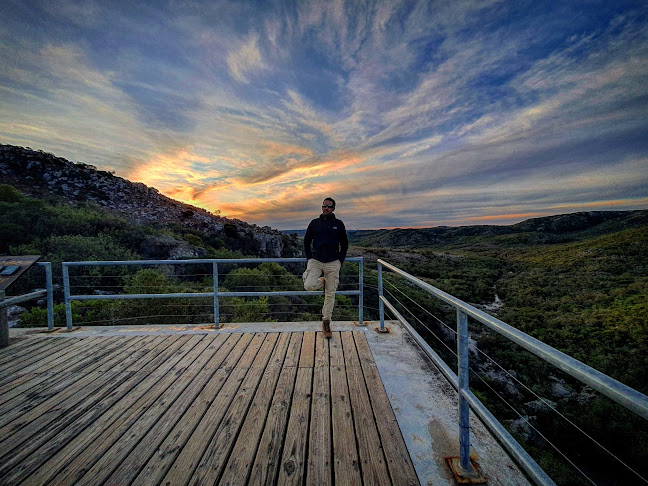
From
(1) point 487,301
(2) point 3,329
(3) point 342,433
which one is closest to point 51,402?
(2) point 3,329

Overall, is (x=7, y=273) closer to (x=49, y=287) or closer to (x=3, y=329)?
(x=49, y=287)

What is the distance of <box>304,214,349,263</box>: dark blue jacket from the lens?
3711 mm

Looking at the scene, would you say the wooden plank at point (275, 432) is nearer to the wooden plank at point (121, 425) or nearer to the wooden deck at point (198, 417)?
the wooden deck at point (198, 417)

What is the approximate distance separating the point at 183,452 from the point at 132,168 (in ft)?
50.8

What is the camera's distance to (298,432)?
6.53 feet

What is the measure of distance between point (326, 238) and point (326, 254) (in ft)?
0.73

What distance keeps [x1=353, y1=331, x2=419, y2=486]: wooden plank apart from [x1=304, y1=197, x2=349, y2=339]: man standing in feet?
3.60

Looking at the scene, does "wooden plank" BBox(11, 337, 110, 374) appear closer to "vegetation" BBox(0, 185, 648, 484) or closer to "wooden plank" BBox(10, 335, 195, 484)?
"wooden plank" BBox(10, 335, 195, 484)

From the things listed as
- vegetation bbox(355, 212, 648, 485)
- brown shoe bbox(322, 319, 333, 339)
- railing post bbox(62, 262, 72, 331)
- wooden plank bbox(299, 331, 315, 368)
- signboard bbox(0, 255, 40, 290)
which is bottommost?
vegetation bbox(355, 212, 648, 485)

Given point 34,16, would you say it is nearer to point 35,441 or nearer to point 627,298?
point 35,441

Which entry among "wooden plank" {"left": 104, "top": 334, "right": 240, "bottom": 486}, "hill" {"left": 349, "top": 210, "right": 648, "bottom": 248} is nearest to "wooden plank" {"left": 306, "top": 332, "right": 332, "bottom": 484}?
"wooden plank" {"left": 104, "top": 334, "right": 240, "bottom": 486}

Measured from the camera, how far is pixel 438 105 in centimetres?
952

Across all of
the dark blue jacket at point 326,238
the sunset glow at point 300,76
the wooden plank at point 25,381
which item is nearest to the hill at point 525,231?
the sunset glow at point 300,76

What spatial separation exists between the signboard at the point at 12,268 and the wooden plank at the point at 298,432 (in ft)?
12.5
